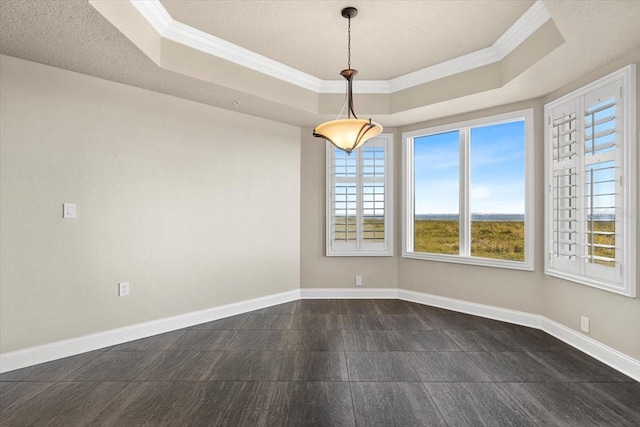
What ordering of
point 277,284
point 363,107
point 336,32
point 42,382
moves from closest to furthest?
point 42,382 → point 336,32 → point 363,107 → point 277,284

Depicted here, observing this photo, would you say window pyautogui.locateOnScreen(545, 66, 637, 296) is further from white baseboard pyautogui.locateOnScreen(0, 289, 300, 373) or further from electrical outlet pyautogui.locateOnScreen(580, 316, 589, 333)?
white baseboard pyautogui.locateOnScreen(0, 289, 300, 373)

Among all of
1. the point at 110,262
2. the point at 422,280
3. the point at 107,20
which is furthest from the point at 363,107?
the point at 110,262

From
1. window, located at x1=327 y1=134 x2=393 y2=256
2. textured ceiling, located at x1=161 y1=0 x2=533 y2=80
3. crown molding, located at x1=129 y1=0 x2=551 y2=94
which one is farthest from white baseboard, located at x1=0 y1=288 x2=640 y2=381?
textured ceiling, located at x1=161 y1=0 x2=533 y2=80

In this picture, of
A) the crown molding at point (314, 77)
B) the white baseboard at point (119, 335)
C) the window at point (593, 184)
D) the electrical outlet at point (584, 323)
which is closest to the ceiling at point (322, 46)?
the crown molding at point (314, 77)

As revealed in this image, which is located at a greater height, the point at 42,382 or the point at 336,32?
the point at 336,32

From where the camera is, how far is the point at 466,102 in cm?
382

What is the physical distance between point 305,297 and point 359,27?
3405 mm

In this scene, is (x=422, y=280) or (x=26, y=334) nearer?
(x=26, y=334)

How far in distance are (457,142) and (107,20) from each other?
12.6ft

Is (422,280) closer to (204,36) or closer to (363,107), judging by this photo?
(363,107)

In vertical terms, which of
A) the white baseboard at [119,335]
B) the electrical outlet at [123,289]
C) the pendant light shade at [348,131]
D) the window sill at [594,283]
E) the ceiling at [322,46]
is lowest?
the white baseboard at [119,335]

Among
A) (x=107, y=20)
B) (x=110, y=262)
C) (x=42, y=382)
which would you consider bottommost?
(x=42, y=382)

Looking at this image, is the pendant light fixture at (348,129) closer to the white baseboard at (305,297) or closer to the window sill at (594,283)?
the window sill at (594,283)

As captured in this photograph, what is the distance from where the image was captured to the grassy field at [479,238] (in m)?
3.94
